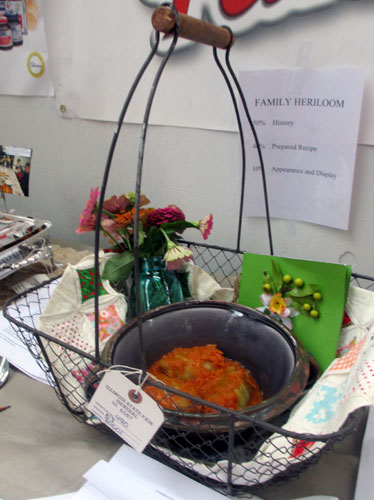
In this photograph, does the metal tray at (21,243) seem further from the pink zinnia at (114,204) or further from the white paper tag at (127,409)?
the white paper tag at (127,409)

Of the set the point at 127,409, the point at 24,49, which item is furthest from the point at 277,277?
the point at 24,49

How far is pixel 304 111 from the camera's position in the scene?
596 mm

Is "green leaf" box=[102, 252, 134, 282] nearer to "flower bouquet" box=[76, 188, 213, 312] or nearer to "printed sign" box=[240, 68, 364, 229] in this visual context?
"flower bouquet" box=[76, 188, 213, 312]

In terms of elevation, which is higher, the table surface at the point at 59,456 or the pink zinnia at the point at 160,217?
the pink zinnia at the point at 160,217

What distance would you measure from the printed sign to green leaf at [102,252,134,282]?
29 centimetres

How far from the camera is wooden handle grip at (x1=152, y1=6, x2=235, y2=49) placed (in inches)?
12.3

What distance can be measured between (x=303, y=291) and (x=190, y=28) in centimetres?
32

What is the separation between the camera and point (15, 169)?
75 centimetres

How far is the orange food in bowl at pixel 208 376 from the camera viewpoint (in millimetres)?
408

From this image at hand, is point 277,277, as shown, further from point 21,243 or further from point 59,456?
point 21,243

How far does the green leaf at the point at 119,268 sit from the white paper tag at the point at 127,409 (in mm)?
186

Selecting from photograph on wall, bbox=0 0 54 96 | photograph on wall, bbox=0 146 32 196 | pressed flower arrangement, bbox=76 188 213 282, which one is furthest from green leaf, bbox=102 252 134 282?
photograph on wall, bbox=0 0 54 96

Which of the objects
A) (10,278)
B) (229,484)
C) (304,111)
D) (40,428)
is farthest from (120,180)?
(229,484)

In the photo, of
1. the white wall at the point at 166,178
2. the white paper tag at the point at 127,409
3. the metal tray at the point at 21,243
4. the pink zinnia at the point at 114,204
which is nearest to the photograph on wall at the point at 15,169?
the metal tray at the point at 21,243
